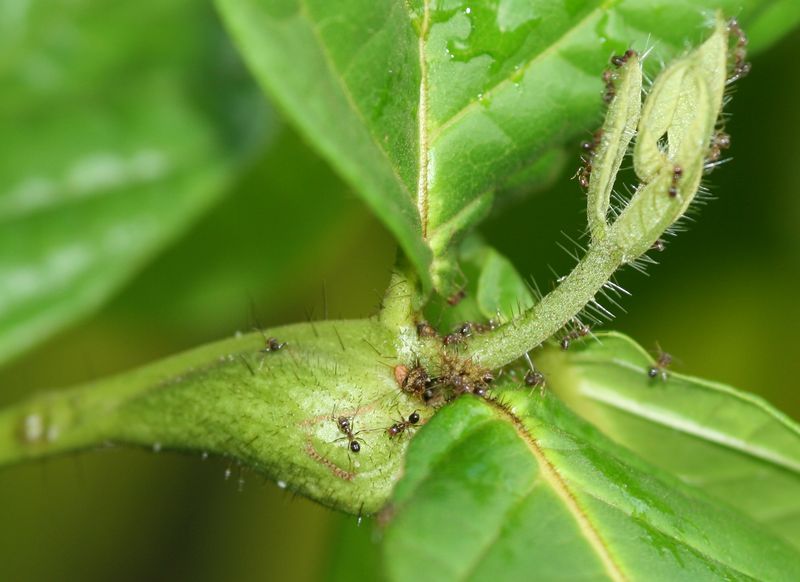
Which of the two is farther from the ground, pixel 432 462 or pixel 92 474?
pixel 432 462

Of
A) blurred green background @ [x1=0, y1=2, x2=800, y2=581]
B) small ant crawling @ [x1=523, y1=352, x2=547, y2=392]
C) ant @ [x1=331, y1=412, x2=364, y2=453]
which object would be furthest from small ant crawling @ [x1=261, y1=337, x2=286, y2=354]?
blurred green background @ [x1=0, y1=2, x2=800, y2=581]

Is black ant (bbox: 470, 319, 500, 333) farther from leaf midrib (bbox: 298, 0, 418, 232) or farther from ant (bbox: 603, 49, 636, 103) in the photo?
ant (bbox: 603, 49, 636, 103)

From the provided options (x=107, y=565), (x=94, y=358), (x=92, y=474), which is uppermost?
(x=94, y=358)

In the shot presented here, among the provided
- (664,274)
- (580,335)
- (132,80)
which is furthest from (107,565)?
(580,335)

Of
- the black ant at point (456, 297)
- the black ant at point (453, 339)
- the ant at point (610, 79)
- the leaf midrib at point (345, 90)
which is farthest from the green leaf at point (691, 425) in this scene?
the leaf midrib at point (345, 90)

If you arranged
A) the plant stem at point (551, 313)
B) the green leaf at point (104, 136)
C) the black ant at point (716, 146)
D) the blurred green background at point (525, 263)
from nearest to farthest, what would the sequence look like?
the plant stem at point (551, 313) → the black ant at point (716, 146) → the green leaf at point (104, 136) → the blurred green background at point (525, 263)

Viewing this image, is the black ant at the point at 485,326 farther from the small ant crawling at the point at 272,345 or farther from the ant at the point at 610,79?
the ant at the point at 610,79

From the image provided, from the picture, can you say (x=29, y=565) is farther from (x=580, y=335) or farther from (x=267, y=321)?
(x=580, y=335)
